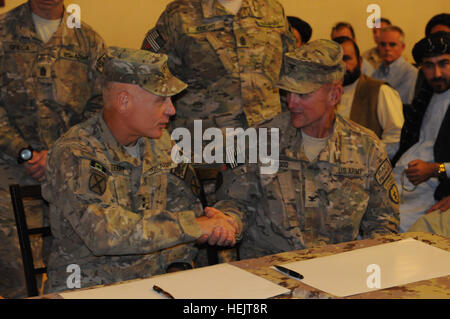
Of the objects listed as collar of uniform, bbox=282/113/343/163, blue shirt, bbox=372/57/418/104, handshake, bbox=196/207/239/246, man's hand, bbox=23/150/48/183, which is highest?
blue shirt, bbox=372/57/418/104

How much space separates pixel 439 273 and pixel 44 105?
216 centimetres

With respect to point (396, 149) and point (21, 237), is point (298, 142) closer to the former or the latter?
point (21, 237)

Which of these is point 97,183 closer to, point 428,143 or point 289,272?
point 289,272

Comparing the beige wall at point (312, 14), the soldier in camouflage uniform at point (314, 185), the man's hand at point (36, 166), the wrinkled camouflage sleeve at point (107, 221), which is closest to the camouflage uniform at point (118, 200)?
the wrinkled camouflage sleeve at point (107, 221)

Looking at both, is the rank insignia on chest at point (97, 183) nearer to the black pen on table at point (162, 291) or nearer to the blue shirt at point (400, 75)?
the black pen on table at point (162, 291)

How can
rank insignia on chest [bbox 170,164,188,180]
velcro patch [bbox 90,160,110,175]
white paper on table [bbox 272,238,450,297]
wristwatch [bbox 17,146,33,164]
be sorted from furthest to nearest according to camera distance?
1. wristwatch [bbox 17,146,33,164]
2. rank insignia on chest [bbox 170,164,188,180]
3. velcro patch [bbox 90,160,110,175]
4. white paper on table [bbox 272,238,450,297]

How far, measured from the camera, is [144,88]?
216 cm

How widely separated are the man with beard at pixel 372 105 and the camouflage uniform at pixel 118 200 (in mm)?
1752

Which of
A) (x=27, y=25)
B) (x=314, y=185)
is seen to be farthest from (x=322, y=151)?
(x=27, y=25)

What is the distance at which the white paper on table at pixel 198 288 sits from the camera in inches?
61.1

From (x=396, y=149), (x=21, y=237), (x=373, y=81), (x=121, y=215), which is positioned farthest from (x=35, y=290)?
(x=373, y=81)

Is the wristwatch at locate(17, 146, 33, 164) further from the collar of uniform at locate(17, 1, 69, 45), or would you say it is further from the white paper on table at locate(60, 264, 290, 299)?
the white paper on table at locate(60, 264, 290, 299)

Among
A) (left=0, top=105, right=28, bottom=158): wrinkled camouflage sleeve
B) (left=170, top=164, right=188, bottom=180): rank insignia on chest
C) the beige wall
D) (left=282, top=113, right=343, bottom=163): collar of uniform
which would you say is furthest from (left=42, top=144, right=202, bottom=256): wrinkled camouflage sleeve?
the beige wall

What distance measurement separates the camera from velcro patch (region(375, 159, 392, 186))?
2.43 metres
